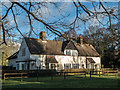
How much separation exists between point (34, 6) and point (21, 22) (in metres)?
0.84

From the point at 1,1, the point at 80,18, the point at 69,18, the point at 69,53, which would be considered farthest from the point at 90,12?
the point at 69,53

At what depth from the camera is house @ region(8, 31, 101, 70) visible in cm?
2959

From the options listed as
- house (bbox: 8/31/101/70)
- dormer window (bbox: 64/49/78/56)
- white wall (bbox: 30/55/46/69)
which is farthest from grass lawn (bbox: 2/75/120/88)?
dormer window (bbox: 64/49/78/56)

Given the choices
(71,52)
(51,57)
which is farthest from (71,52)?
(51,57)

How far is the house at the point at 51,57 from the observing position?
97.1ft

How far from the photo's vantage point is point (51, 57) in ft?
101

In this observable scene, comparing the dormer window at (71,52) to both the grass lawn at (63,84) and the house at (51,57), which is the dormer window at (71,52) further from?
the grass lawn at (63,84)

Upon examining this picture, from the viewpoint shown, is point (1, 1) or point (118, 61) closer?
point (1, 1)

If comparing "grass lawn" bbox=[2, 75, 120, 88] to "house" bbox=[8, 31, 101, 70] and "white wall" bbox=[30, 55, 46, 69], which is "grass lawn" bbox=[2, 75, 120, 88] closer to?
"house" bbox=[8, 31, 101, 70]

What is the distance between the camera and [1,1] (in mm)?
7219

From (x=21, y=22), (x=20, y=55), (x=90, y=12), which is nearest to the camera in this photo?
(x=90, y=12)

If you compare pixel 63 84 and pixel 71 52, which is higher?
pixel 71 52

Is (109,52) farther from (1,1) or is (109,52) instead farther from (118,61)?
(1,1)

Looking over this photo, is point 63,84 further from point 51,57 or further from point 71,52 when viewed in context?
point 71,52
